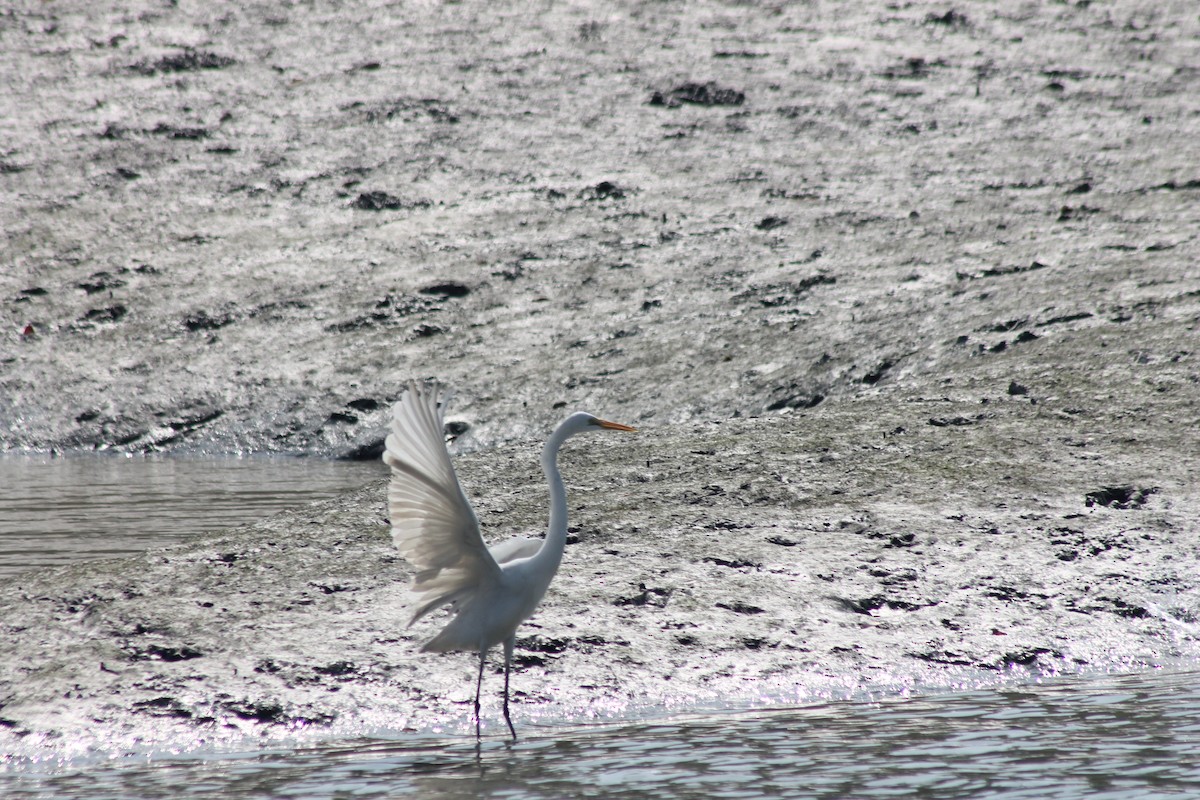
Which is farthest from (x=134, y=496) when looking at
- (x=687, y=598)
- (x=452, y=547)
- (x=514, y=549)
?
(x=452, y=547)

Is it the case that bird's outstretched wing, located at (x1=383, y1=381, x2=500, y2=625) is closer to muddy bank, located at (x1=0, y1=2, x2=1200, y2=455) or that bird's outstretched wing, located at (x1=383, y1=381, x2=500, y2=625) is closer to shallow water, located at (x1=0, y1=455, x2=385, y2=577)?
shallow water, located at (x1=0, y1=455, x2=385, y2=577)

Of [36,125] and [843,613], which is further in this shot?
[36,125]

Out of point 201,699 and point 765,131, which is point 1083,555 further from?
point 765,131

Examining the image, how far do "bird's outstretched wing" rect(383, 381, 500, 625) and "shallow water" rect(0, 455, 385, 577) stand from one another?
2.56 m

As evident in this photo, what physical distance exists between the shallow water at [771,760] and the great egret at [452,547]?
0.44 metres

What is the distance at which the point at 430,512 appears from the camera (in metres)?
5.76

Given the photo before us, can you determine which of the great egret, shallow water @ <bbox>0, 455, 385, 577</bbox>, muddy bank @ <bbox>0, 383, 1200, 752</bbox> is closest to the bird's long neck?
the great egret

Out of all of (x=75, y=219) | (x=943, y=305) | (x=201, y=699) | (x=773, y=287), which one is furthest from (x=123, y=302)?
(x=201, y=699)

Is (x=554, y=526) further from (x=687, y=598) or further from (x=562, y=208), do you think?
(x=562, y=208)

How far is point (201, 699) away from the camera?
5980mm

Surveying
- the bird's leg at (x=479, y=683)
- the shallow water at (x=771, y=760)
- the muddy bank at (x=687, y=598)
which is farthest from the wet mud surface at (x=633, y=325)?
the shallow water at (x=771, y=760)

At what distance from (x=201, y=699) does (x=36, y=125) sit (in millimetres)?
12627

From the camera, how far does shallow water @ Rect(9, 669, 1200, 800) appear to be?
4985mm

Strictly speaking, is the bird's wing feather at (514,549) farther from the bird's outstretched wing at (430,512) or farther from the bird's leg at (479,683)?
the bird's leg at (479,683)
